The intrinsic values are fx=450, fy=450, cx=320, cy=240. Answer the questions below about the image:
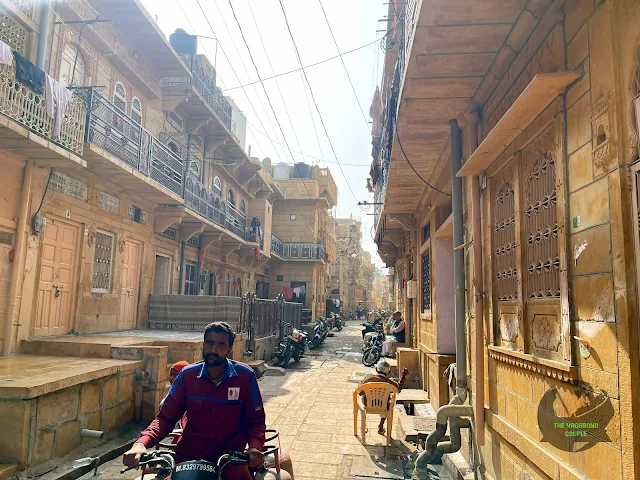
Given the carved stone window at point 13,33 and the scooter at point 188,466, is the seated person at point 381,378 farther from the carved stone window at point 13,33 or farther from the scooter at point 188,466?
the carved stone window at point 13,33

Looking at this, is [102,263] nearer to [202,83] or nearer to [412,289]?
[202,83]

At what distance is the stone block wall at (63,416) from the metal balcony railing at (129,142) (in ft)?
15.8

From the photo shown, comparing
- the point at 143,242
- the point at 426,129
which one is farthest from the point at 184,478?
the point at 143,242

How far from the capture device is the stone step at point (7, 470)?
4.44m

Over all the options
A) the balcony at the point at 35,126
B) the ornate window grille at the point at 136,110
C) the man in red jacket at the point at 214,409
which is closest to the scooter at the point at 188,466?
the man in red jacket at the point at 214,409

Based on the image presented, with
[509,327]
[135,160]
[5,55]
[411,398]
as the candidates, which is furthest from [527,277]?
[135,160]

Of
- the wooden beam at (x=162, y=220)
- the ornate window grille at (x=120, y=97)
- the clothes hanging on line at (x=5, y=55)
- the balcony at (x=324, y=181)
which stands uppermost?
the balcony at (x=324, y=181)

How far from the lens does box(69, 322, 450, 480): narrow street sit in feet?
17.9

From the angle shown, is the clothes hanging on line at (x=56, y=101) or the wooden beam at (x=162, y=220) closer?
the clothes hanging on line at (x=56, y=101)

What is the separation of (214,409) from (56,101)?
6883 millimetres

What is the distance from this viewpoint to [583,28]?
293 centimetres

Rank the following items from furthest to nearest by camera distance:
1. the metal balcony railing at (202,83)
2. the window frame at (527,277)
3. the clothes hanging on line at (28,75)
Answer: the metal balcony railing at (202,83) → the clothes hanging on line at (28,75) → the window frame at (527,277)

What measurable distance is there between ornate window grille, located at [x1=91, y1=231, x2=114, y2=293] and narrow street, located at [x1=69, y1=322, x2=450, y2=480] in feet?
14.9

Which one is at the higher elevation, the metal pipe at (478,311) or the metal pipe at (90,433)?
the metal pipe at (478,311)
